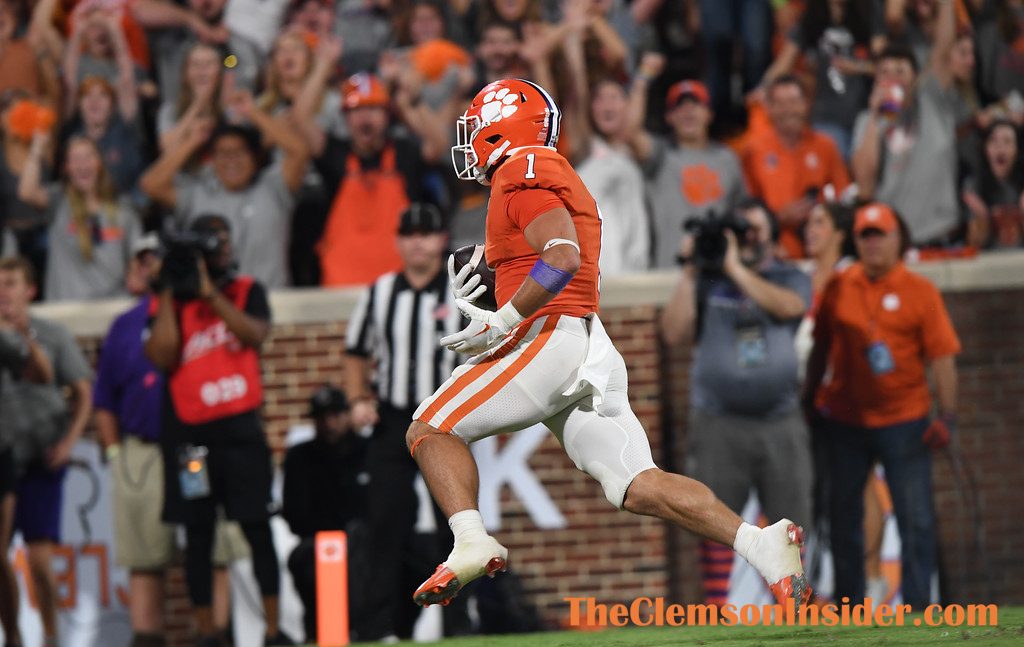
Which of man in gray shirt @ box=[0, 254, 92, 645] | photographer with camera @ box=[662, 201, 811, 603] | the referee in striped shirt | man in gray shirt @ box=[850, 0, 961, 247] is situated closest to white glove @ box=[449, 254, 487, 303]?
the referee in striped shirt

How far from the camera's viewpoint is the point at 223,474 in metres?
8.00

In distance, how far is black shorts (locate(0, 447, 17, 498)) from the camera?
322 inches

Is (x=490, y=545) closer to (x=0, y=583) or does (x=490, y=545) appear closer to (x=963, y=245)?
(x=0, y=583)

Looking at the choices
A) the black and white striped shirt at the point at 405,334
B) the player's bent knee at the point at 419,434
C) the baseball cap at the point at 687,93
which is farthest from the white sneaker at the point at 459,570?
the baseball cap at the point at 687,93

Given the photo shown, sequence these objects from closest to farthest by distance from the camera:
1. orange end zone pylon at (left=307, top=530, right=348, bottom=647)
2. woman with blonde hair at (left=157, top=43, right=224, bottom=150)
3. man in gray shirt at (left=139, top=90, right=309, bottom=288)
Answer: orange end zone pylon at (left=307, top=530, right=348, bottom=647) → man in gray shirt at (left=139, top=90, right=309, bottom=288) → woman with blonde hair at (left=157, top=43, right=224, bottom=150)

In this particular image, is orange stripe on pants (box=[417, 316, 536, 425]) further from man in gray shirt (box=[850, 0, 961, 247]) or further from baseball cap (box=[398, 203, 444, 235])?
man in gray shirt (box=[850, 0, 961, 247])

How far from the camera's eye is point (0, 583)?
8.09 metres

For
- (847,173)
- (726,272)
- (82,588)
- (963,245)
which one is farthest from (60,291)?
(963,245)

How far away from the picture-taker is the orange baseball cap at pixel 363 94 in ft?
31.0

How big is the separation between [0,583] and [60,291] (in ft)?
7.75

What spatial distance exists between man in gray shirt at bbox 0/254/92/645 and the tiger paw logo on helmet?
4227 millimetres

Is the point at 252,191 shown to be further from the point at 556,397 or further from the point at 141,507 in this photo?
the point at 556,397

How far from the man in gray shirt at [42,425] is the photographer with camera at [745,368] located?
3.29 meters

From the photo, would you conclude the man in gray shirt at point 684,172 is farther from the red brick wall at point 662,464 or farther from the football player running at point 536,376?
the football player running at point 536,376
